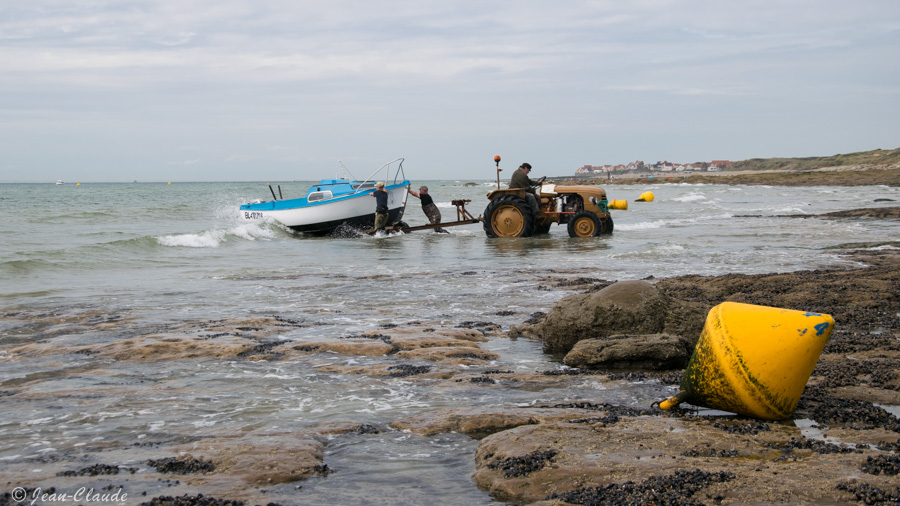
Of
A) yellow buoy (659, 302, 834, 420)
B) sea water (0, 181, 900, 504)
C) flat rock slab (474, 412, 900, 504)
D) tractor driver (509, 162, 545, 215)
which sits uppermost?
tractor driver (509, 162, 545, 215)

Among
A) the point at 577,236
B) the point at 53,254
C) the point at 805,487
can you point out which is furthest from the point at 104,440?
the point at 577,236

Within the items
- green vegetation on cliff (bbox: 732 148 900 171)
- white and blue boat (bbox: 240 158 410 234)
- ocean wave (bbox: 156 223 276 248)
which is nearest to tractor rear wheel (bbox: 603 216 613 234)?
white and blue boat (bbox: 240 158 410 234)

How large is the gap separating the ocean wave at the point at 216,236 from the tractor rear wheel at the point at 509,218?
303 inches

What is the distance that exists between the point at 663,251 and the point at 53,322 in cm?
1171

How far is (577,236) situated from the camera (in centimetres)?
1881

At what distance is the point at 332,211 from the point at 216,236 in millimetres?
3645

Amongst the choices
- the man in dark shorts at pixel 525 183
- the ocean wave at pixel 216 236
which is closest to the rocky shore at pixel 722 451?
the man in dark shorts at pixel 525 183

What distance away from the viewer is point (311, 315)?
8.83 meters

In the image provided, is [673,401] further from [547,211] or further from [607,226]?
[607,226]

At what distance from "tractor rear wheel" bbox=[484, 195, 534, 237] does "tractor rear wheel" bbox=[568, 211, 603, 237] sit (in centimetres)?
107

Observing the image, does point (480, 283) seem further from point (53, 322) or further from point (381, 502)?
point (381, 502)

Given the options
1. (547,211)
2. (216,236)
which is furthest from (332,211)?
(547,211)

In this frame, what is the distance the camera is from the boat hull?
75.0ft

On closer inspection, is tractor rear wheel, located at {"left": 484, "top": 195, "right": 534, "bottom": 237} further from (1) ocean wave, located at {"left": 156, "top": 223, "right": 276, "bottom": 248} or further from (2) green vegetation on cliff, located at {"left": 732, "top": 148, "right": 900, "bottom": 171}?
(2) green vegetation on cliff, located at {"left": 732, "top": 148, "right": 900, "bottom": 171}
